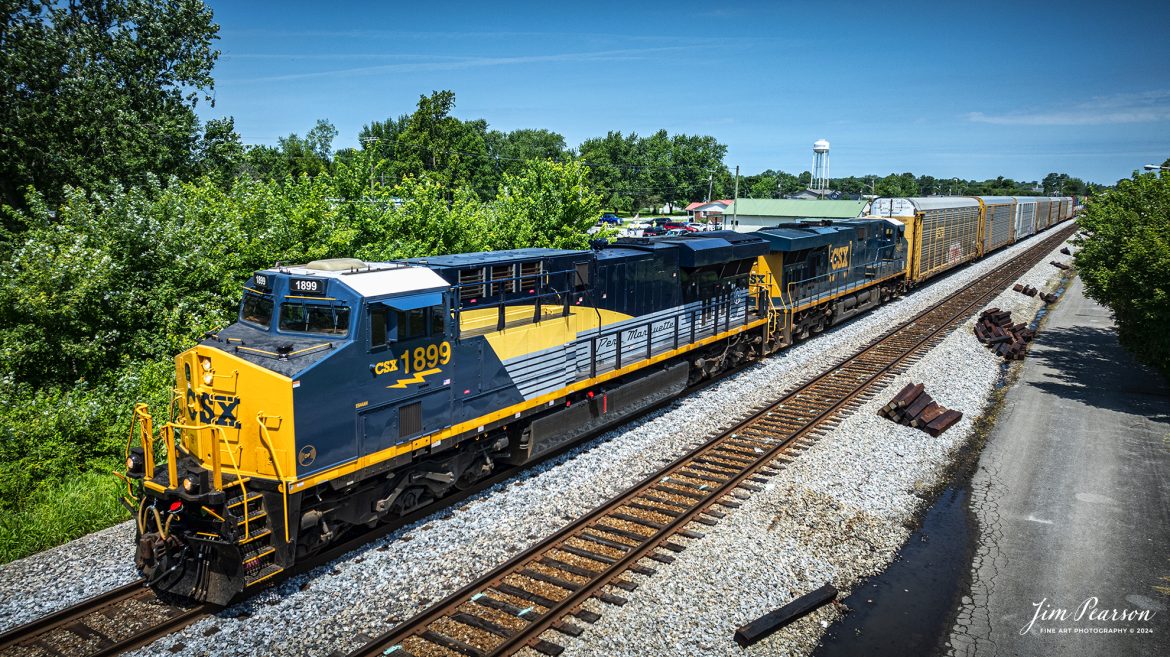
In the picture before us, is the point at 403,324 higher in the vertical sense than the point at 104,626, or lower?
higher

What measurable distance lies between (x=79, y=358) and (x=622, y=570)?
10.6 metres

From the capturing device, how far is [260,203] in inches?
586

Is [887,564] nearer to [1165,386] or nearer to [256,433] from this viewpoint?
[256,433]

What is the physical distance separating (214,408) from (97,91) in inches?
741

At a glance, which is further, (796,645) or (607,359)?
(607,359)

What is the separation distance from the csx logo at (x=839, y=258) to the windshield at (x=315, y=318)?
59.1 ft

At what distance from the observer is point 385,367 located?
8477mm

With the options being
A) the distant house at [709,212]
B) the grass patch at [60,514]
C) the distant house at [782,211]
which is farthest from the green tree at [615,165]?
the grass patch at [60,514]

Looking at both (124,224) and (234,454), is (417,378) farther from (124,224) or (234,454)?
(124,224)

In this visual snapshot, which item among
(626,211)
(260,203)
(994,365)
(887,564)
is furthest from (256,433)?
(626,211)

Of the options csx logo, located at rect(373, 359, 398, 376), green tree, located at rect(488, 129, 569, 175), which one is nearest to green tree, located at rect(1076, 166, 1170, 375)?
Answer: csx logo, located at rect(373, 359, 398, 376)

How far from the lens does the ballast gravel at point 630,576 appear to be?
725cm

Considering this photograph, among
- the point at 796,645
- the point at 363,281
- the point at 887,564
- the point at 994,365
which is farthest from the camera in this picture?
the point at 994,365

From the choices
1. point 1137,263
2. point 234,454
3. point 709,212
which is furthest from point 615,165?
point 234,454
